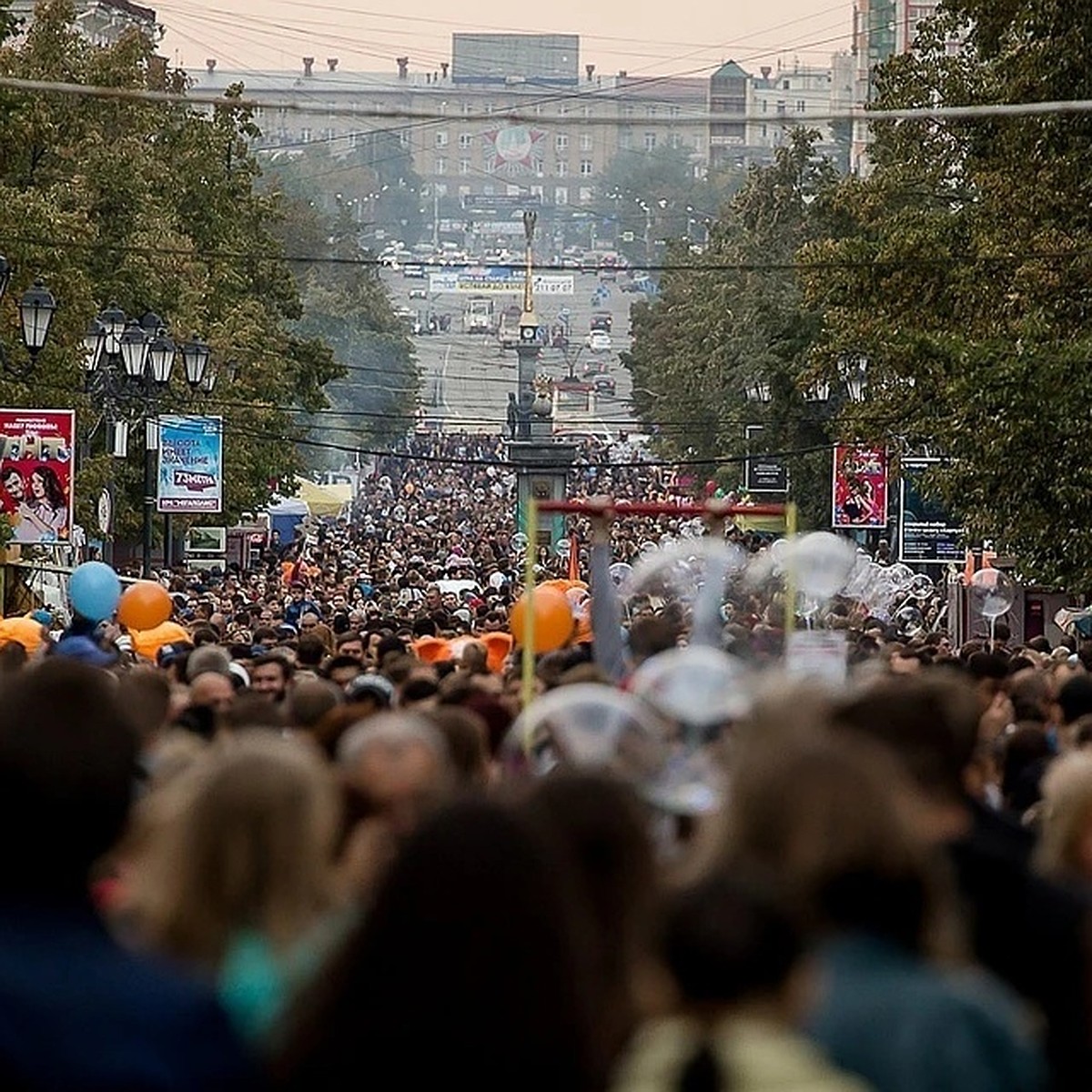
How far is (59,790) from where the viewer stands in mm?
5152

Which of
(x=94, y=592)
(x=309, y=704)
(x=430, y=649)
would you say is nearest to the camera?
(x=309, y=704)

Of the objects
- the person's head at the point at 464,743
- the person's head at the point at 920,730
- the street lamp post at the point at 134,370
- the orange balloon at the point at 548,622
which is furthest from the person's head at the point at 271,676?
the street lamp post at the point at 134,370

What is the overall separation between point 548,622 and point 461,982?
Result: 13.6 m

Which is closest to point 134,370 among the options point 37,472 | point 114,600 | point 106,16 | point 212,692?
point 37,472

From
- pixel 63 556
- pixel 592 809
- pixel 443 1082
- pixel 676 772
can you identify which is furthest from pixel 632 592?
pixel 63 556

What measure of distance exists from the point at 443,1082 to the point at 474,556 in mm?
61023

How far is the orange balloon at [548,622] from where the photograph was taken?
17.9 meters

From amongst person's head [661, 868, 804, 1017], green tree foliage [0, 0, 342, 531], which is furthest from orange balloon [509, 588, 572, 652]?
person's head [661, 868, 804, 1017]

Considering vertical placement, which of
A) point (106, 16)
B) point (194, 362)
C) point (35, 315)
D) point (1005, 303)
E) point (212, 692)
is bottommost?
point (212, 692)

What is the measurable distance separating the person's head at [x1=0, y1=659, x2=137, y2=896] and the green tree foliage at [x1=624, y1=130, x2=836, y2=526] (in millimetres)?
37885

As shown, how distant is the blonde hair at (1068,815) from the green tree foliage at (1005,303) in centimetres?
2022

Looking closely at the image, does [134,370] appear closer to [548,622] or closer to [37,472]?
[37,472]

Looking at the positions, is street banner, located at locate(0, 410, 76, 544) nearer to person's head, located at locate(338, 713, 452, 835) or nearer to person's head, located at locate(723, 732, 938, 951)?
person's head, located at locate(338, 713, 452, 835)

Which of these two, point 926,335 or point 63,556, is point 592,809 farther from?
point 63,556
